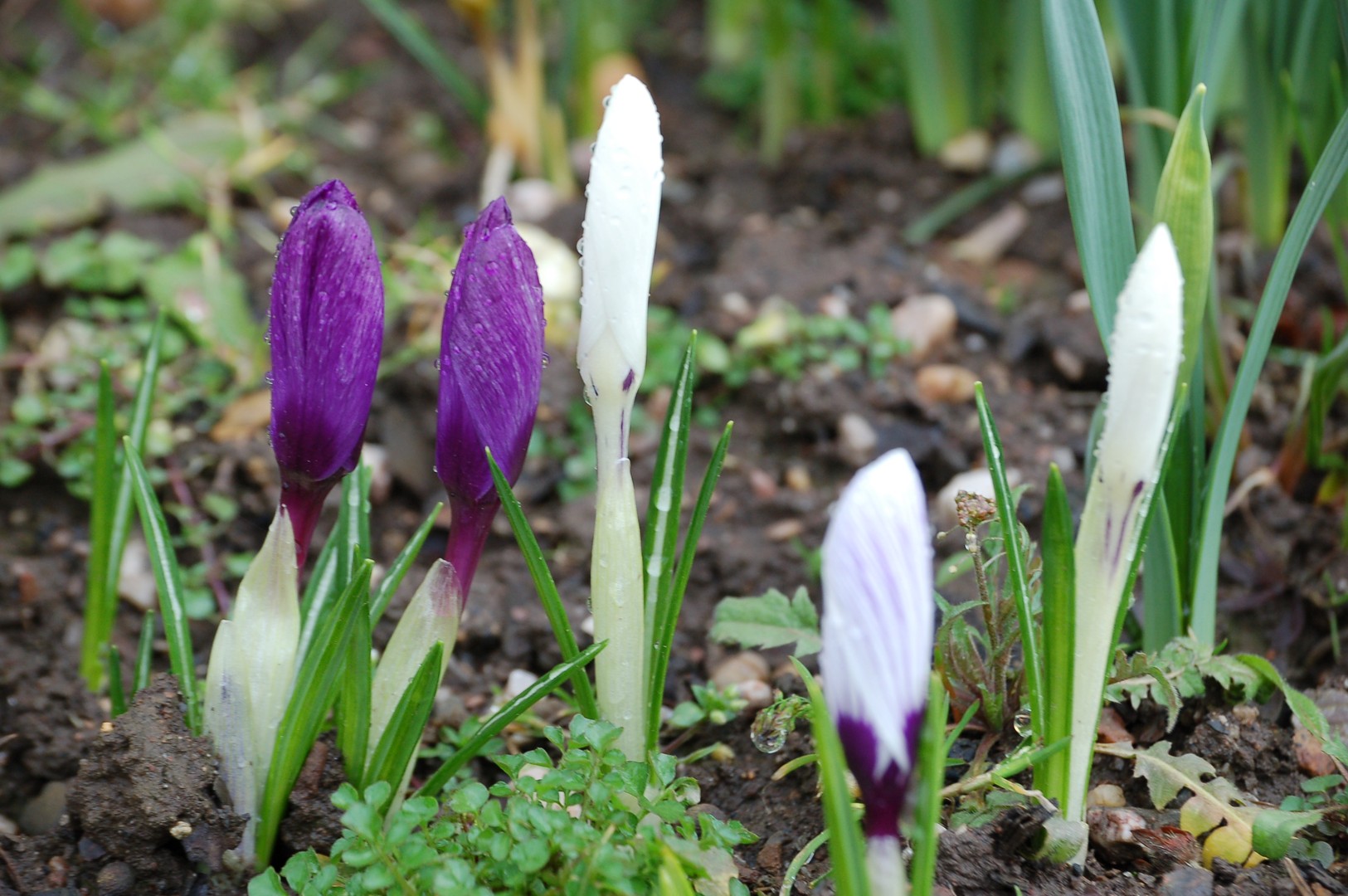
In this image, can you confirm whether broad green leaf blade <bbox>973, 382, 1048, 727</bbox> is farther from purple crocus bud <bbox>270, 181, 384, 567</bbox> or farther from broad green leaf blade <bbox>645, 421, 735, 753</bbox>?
purple crocus bud <bbox>270, 181, 384, 567</bbox>

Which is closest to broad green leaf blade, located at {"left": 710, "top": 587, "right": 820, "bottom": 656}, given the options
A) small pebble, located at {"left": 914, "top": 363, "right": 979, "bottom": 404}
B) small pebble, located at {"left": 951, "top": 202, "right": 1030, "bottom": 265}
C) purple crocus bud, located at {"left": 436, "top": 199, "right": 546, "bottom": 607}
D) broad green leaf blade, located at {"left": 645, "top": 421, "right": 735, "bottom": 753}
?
broad green leaf blade, located at {"left": 645, "top": 421, "right": 735, "bottom": 753}

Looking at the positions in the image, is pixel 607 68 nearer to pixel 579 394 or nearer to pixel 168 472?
pixel 579 394

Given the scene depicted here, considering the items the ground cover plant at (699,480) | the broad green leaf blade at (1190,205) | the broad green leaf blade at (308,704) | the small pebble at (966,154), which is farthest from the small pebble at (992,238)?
the broad green leaf blade at (308,704)

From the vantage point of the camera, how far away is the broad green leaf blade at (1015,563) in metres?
1.20

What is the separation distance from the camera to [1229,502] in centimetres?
186

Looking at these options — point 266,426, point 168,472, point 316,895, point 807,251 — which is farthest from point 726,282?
point 316,895

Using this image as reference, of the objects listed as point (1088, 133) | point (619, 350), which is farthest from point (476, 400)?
point (1088, 133)

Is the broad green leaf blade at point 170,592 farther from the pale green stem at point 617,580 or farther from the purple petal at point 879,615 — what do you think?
the purple petal at point 879,615

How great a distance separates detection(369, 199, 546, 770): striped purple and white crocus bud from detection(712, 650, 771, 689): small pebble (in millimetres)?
527

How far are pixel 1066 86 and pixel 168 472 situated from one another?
162cm

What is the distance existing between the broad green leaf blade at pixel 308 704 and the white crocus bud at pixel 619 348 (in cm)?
26

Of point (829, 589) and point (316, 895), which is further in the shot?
point (316, 895)

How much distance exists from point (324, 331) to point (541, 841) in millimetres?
554

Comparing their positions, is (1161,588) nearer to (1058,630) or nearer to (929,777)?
(1058,630)
